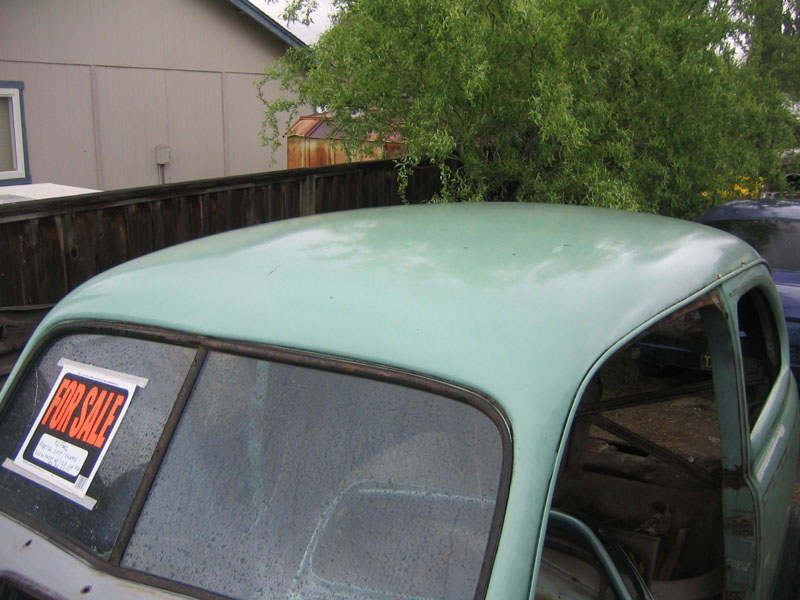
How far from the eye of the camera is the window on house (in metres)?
9.27

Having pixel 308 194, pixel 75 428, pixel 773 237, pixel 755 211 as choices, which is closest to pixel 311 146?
pixel 308 194

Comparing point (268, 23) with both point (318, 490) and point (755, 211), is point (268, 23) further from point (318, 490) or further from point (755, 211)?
point (318, 490)

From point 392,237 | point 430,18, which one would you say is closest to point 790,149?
point 430,18

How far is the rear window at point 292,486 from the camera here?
143 cm

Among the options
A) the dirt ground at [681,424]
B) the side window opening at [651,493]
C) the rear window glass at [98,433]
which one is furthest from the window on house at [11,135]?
the rear window glass at [98,433]

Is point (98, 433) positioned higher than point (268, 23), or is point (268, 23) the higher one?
point (268, 23)

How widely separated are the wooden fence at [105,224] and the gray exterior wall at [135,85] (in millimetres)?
4567

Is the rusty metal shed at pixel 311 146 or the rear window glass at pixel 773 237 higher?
the rusty metal shed at pixel 311 146

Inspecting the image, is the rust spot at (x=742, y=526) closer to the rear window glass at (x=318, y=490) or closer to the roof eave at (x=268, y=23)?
the rear window glass at (x=318, y=490)

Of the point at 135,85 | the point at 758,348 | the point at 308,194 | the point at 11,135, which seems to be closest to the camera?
the point at 758,348

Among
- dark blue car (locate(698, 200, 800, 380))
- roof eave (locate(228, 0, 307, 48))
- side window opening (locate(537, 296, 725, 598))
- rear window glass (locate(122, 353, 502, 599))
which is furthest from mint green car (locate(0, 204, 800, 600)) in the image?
roof eave (locate(228, 0, 307, 48))

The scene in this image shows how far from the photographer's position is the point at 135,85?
35.4ft

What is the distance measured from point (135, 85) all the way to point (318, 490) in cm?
1038

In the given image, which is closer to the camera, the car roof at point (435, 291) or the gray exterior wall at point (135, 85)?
the car roof at point (435, 291)
